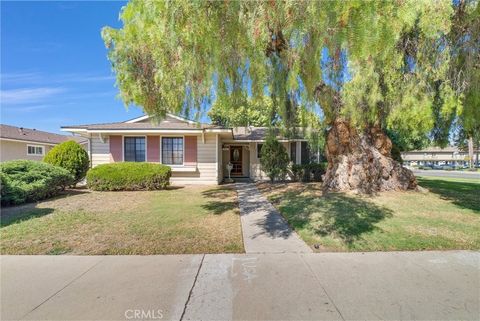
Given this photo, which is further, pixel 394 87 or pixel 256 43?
pixel 394 87

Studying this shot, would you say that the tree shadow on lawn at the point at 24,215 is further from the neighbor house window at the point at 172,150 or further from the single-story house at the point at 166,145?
the neighbor house window at the point at 172,150

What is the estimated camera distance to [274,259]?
Answer: 410 cm

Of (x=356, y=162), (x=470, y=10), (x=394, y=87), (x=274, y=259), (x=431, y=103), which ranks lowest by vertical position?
(x=274, y=259)

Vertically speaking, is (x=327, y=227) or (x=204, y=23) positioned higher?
(x=204, y=23)

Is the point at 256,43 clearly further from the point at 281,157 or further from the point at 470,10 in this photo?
the point at 281,157

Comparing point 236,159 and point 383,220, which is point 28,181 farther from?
point 236,159

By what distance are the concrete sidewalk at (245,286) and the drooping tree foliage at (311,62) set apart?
9.50ft

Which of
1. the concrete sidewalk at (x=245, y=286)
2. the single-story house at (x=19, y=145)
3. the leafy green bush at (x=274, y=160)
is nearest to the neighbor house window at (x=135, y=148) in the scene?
the leafy green bush at (x=274, y=160)

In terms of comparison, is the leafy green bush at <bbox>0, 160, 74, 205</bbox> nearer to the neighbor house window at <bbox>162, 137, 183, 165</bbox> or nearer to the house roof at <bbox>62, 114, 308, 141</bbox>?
the house roof at <bbox>62, 114, 308, 141</bbox>

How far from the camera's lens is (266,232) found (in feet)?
18.2

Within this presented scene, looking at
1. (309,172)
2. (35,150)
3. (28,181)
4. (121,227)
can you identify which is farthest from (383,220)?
(35,150)

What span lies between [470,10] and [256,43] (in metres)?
7.09

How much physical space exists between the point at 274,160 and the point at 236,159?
4.06 metres

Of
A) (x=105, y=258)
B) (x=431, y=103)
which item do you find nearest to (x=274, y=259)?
(x=105, y=258)
